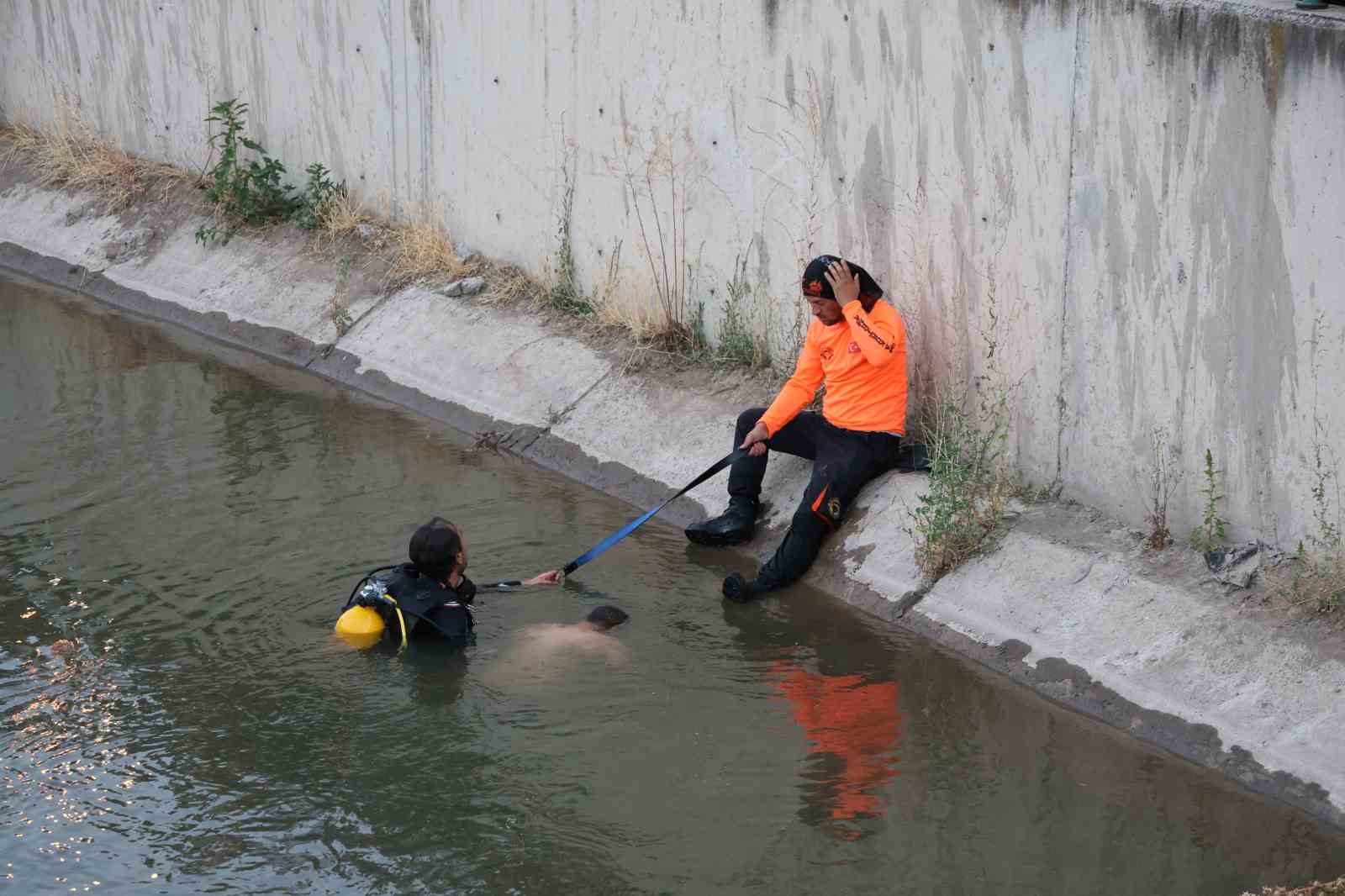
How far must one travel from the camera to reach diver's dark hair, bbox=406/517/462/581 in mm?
7059

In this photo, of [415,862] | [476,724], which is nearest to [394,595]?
[476,724]

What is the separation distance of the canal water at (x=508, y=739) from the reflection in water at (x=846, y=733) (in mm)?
14

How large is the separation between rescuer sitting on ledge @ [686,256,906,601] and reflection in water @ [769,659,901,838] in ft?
3.15

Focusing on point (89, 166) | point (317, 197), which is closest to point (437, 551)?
point (317, 197)

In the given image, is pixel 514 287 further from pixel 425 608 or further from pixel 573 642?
pixel 425 608

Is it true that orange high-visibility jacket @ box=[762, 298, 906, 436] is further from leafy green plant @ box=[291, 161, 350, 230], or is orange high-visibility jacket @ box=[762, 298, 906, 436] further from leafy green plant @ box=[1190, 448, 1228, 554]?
leafy green plant @ box=[291, 161, 350, 230]

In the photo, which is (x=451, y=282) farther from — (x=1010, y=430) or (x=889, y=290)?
(x=1010, y=430)

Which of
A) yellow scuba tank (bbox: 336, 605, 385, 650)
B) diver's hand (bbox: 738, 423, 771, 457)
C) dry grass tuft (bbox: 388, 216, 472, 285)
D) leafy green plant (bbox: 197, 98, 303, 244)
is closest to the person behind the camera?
yellow scuba tank (bbox: 336, 605, 385, 650)

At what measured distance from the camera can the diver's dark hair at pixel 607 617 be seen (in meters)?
7.55

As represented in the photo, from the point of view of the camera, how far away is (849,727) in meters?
6.64

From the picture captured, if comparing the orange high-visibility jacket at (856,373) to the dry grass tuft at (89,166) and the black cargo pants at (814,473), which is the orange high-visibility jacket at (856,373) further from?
the dry grass tuft at (89,166)

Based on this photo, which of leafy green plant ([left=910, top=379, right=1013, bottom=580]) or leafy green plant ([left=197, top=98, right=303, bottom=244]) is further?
leafy green plant ([left=197, top=98, right=303, bottom=244])

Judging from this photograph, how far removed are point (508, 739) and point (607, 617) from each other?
3.84 ft

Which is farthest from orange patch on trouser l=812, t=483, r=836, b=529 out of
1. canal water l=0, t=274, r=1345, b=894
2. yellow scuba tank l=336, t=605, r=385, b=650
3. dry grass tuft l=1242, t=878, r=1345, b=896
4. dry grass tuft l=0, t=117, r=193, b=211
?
dry grass tuft l=0, t=117, r=193, b=211
